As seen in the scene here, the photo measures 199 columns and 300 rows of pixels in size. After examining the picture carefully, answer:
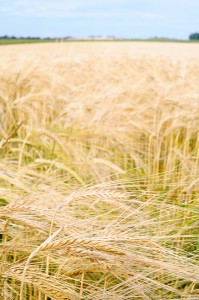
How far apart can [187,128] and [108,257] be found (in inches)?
61.3

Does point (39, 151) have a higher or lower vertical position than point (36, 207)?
lower

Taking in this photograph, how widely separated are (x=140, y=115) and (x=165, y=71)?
2.37 meters

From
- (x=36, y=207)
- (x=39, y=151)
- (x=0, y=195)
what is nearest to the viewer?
(x=36, y=207)

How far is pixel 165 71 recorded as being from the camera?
204 inches

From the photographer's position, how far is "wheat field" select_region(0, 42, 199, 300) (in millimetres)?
953

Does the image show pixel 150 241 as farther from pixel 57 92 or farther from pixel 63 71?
pixel 63 71

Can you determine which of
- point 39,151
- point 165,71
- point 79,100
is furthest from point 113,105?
point 165,71

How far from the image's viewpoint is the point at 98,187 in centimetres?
124

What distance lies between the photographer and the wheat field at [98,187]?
3.13 ft

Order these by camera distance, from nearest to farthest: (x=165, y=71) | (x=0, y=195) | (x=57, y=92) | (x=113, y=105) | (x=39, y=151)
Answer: (x=0, y=195), (x=39, y=151), (x=113, y=105), (x=57, y=92), (x=165, y=71)

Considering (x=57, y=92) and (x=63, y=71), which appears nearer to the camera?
(x=57, y=92)

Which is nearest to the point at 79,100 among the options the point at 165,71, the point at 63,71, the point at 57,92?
the point at 57,92

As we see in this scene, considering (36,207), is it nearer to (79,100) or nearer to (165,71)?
(79,100)

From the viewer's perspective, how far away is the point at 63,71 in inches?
194
